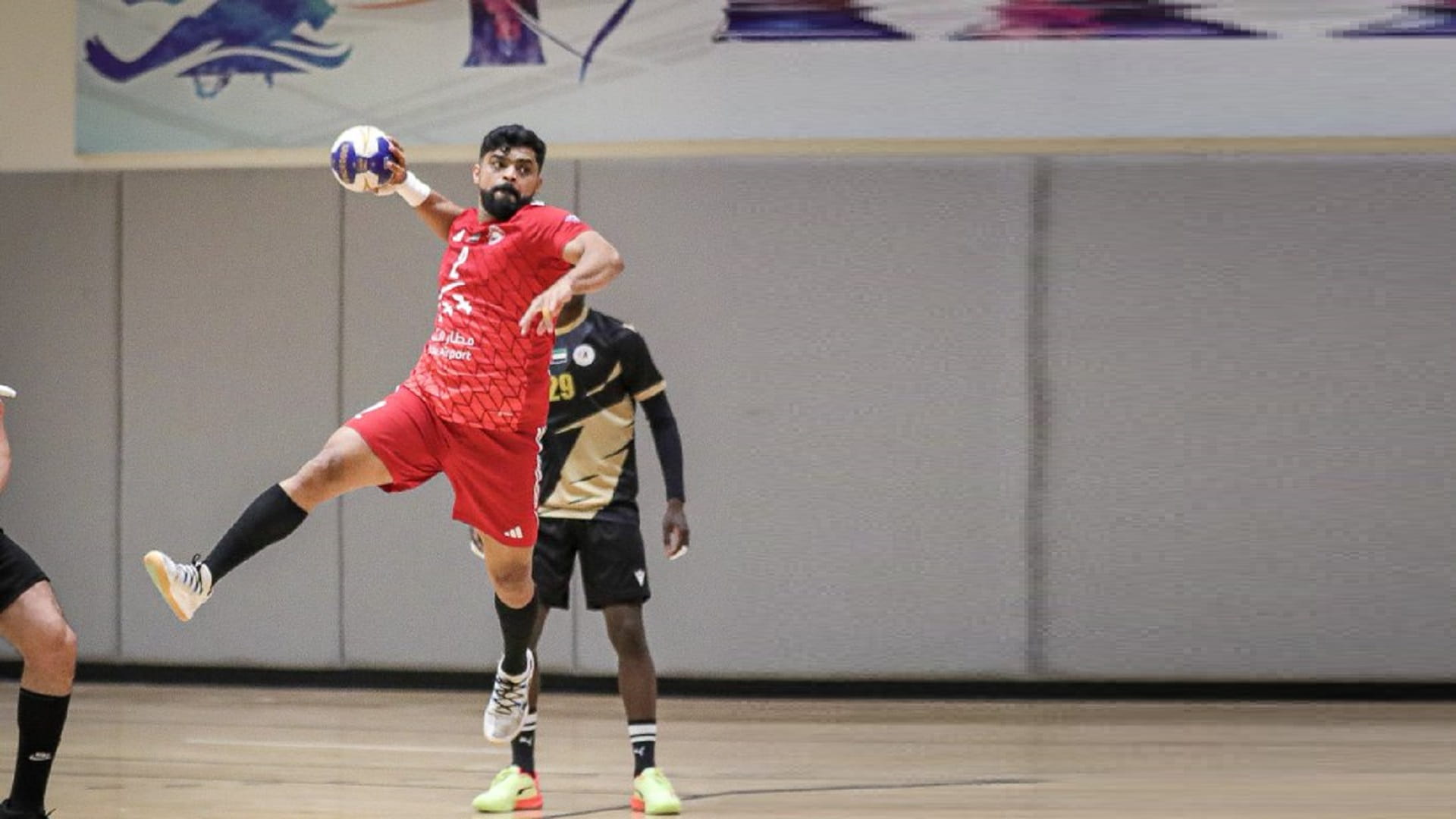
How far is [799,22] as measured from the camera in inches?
374

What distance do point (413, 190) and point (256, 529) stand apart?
1.18 meters

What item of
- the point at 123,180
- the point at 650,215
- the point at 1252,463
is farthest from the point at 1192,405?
the point at 123,180

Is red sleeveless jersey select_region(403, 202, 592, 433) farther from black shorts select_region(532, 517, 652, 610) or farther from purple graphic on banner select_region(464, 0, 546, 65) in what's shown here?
purple graphic on banner select_region(464, 0, 546, 65)

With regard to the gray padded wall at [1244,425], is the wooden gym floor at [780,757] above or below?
below

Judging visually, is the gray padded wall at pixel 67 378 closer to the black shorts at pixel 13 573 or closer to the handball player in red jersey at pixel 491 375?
the handball player in red jersey at pixel 491 375

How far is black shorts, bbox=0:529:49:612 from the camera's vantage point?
523cm

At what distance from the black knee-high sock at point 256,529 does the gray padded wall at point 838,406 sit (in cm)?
389

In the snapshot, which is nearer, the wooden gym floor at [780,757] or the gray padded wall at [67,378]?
the wooden gym floor at [780,757]

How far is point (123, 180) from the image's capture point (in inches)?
387

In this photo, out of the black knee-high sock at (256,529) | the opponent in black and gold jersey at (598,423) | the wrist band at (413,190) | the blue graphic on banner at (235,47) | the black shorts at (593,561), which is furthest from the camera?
the blue graphic on banner at (235,47)

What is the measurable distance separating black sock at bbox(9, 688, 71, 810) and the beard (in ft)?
6.06

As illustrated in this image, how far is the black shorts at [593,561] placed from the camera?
21.1 feet

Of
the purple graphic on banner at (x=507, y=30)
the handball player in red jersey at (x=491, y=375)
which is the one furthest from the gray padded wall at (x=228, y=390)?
the handball player in red jersey at (x=491, y=375)

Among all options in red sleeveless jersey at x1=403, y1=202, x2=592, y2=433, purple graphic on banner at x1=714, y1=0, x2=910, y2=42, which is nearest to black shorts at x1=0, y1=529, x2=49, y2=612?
red sleeveless jersey at x1=403, y1=202, x2=592, y2=433
